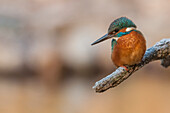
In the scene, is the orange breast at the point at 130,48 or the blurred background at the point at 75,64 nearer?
the orange breast at the point at 130,48

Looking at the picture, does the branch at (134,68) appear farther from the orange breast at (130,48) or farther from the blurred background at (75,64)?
the blurred background at (75,64)

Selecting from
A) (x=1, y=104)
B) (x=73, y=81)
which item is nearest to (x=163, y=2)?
(x=73, y=81)

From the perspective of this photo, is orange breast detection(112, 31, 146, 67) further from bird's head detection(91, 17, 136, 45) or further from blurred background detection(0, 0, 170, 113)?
blurred background detection(0, 0, 170, 113)

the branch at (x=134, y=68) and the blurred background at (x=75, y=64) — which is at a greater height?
the blurred background at (x=75, y=64)

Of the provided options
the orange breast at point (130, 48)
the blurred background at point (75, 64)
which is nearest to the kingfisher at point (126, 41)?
the orange breast at point (130, 48)

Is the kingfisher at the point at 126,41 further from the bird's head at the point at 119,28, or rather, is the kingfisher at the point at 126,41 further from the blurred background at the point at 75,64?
the blurred background at the point at 75,64

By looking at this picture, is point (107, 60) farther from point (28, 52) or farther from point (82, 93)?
point (28, 52)

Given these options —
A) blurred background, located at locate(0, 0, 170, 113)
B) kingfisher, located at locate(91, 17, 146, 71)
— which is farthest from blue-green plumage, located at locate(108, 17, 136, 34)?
blurred background, located at locate(0, 0, 170, 113)
